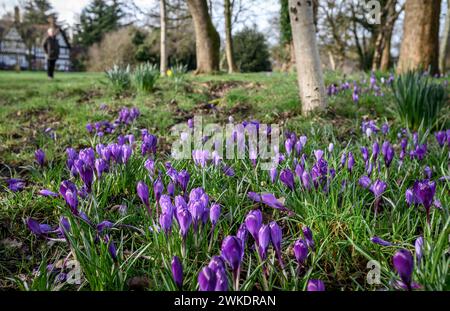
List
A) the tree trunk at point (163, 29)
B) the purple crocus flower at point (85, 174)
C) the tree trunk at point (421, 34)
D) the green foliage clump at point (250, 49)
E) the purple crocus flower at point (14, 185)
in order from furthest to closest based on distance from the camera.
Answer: the green foliage clump at point (250, 49) → the tree trunk at point (163, 29) → the tree trunk at point (421, 34) → the purple crocus flower at point (14, 185) → the purple crocus flower at point (85, 174)

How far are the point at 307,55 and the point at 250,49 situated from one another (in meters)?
23.2

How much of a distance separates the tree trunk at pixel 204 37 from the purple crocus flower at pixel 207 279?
1047cm

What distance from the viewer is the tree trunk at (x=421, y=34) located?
7.11m

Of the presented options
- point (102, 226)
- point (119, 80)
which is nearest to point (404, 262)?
point (102, 226)

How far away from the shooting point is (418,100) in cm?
396

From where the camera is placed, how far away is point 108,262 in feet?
4.62

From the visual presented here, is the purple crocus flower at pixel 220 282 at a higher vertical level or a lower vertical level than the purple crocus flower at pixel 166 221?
lower

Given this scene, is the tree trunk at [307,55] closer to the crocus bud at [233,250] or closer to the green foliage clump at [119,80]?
the green foliage clump at [119,80]

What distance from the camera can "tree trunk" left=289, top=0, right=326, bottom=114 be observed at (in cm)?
434

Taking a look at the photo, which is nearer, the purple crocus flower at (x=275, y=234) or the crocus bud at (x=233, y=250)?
the crocus bud at (x=233, y=250)

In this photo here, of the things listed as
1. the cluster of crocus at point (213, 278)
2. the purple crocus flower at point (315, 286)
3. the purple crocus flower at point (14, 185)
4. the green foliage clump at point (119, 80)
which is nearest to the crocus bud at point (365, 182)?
the purple crocus flower at point (315, 286)

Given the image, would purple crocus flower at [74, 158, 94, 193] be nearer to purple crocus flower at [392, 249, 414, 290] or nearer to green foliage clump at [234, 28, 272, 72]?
purple crocus flower at [392, 249, 414, 290]
